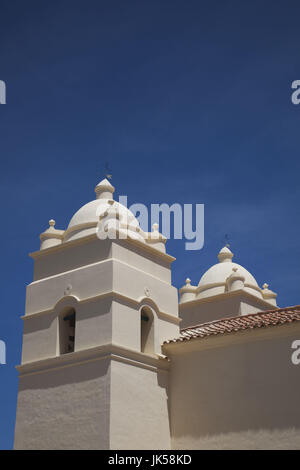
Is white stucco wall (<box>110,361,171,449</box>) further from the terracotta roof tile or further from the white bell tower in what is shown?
→ the terracotta roof tile

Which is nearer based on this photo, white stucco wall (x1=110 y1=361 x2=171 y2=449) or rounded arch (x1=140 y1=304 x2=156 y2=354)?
white stucco wall (x1=110 y1=361 x2=171 y2=449)

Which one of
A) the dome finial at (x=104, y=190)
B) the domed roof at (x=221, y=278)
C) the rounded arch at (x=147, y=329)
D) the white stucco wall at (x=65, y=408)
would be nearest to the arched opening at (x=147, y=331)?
the rounded arch at (x=147, y=329)

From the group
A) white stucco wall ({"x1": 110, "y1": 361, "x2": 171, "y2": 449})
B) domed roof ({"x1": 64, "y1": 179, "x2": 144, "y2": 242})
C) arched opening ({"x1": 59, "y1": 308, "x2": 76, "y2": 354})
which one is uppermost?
domed roof ({"x1": 64, "y1": 179, "x2": 144, "y2": 242})

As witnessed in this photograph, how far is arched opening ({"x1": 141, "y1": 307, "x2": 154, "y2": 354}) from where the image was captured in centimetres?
1748

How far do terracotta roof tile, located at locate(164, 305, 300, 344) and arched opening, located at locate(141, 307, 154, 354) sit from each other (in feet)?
1.45

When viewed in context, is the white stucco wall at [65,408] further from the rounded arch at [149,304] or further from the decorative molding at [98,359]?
the rounded arch at [149,304]

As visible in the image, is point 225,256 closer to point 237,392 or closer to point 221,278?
point 221,278

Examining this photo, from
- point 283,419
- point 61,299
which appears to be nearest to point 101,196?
point 61,299

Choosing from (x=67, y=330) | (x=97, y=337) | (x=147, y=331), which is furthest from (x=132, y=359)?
(x=67, y=330)

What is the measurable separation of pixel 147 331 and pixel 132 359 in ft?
5.43

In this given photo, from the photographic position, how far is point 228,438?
15.7 metres

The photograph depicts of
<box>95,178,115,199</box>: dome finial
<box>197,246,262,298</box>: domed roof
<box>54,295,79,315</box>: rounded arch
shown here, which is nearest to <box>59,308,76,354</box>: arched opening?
<box>54,295,79,315</box>: rounded arch

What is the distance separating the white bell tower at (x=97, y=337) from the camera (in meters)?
15.6

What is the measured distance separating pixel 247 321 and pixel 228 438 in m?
3.31
